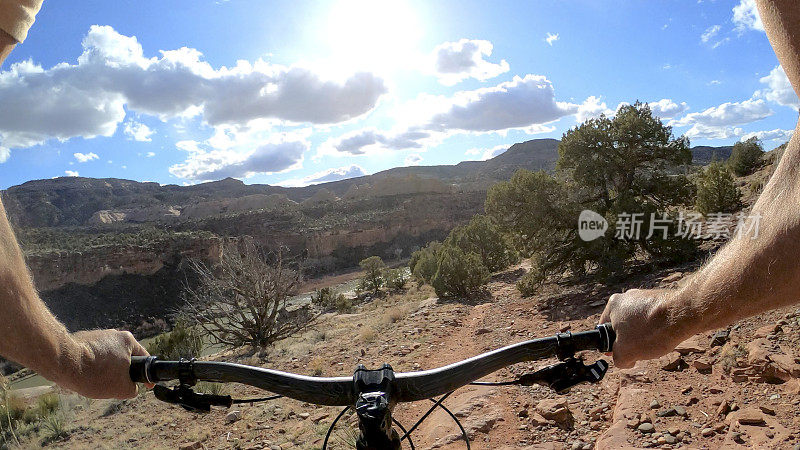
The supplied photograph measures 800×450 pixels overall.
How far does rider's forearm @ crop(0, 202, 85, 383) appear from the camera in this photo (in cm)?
113

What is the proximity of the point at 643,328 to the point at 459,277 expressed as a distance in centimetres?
1060

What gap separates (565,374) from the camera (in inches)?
54.0

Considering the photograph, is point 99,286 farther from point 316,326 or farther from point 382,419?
point 382,419

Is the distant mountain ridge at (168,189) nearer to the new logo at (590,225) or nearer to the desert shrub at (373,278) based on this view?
the desert shrub at (373,278)

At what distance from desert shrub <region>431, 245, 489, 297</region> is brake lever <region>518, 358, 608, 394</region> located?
1052 centimetres

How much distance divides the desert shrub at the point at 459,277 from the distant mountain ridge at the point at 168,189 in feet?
134

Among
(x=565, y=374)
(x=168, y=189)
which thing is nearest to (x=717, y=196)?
(x=565, y=374)

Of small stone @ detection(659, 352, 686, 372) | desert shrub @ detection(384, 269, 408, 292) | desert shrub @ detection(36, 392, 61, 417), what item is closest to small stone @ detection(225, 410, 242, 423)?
desert shrub @ detection(36, 392, 61, 417)

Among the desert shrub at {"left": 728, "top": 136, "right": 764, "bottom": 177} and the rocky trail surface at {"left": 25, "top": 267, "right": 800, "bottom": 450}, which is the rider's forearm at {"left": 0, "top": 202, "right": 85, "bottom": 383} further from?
the desert shrub at {"left": 728, "top": 136, "right": 764, "bottom": 177}

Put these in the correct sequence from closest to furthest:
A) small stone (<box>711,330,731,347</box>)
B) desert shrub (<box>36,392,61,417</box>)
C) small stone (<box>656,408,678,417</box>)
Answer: small stone (<box>656,408,678,417</box>), small stone (<box>711,330,731,347</box>), desert shrub (<box>36,392,61,417</box>)

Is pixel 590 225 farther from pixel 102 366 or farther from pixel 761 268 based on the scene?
pixel 102 366

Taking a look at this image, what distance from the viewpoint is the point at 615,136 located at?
32.1ft

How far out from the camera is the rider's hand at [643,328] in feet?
4.21

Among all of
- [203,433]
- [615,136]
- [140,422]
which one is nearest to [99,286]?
[140,422]
